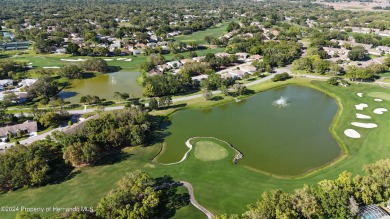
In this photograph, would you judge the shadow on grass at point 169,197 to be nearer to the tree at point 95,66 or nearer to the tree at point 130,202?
the tree at point 130,202

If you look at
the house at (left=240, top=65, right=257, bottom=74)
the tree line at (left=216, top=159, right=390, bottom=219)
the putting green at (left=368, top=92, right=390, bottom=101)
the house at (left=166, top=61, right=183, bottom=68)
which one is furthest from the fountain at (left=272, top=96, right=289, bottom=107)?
the house at (left=166, top=61, right=183, bottom=68)

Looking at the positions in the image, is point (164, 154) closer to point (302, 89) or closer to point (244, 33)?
point (302, 89)

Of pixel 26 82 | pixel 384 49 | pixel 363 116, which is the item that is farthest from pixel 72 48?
pixel 384 49

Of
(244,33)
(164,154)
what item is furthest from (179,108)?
(244,33)

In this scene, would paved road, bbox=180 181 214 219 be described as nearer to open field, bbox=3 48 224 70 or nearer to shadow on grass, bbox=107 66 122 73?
shadow on grass, bbox=107 66 122 73

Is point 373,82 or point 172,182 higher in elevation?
point 373,82

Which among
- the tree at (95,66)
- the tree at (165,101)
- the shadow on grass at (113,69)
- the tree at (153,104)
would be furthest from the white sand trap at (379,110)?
the tree at (95,66)

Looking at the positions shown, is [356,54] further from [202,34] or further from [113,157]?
[113,157]
